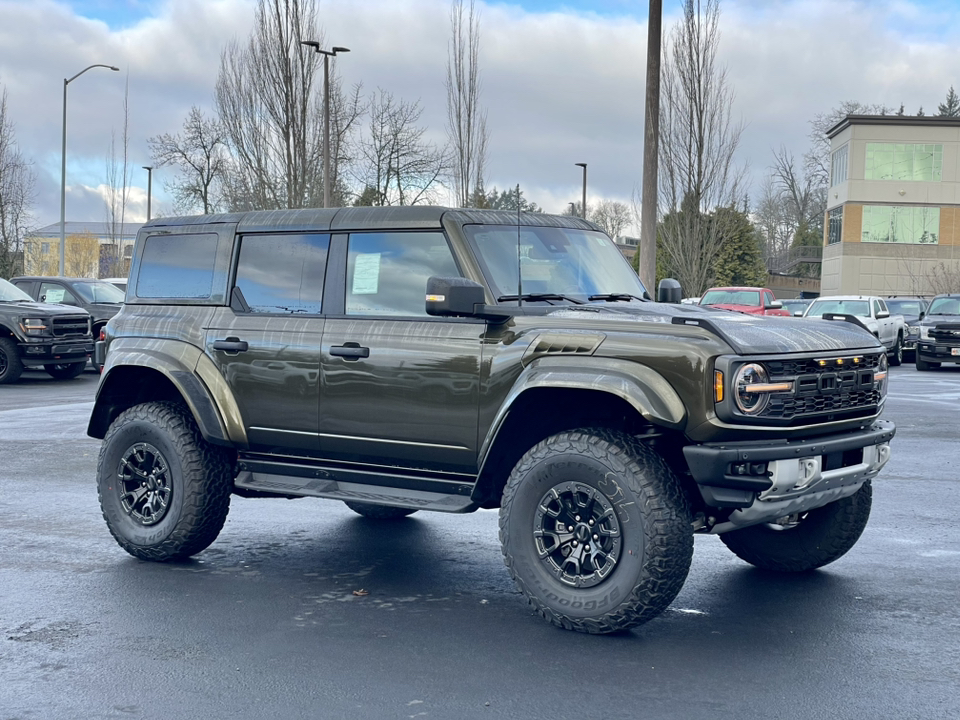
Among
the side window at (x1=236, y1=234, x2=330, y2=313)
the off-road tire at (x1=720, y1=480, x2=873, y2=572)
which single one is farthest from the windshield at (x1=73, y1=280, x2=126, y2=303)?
the off-road tire at (x1=720, y1=480, x2=873, y2=572)

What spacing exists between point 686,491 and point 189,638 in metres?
2.37

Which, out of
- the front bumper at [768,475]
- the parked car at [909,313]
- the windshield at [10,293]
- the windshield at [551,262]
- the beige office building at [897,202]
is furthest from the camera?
the beige office building at [897,202]

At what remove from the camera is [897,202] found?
56.9 metres

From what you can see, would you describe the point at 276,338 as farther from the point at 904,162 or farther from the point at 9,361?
the point at 904,162

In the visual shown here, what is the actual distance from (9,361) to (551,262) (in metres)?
15.7

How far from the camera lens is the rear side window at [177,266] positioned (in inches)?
264

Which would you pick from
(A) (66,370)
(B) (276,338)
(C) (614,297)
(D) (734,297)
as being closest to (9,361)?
(A) (66,370)

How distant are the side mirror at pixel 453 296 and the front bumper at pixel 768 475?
1198mm

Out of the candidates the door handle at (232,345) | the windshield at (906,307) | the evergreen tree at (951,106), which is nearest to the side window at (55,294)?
the door handle at (232,345)


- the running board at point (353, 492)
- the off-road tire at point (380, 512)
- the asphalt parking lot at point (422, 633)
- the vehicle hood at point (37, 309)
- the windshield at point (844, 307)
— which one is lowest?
the asphalt parking lot at point (422, 633)

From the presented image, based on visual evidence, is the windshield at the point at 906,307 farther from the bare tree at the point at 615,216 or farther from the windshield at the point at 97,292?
the bare tree at the point at 615,216

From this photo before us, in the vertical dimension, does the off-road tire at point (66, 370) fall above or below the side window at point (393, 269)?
below

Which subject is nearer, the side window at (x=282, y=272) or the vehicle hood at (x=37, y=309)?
the side window at (x=282, y=272)

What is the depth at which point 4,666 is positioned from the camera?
185 inches
